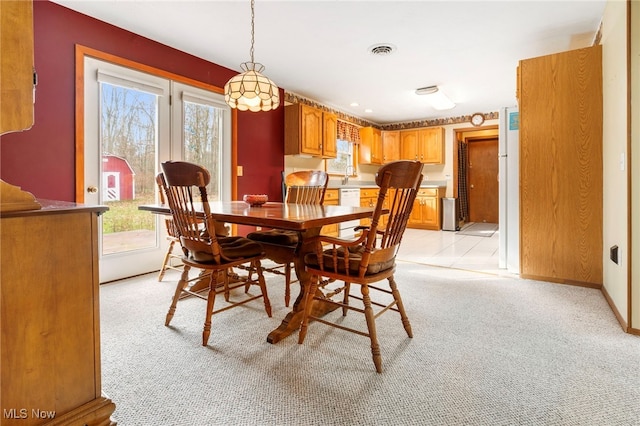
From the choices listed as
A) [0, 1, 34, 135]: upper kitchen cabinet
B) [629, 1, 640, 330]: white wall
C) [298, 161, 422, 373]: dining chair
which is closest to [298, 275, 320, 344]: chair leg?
[298, 161, 422, 373]: dining chair

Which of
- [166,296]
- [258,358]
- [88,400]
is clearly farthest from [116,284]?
[88,400]

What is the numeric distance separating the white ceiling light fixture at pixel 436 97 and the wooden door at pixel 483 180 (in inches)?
107

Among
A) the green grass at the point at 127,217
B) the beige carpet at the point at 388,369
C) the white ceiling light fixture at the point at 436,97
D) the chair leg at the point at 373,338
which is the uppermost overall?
the white ceiling light fixture at the point at 436,97

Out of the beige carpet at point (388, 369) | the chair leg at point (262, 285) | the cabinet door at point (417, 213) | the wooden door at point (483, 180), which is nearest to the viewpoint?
the beige carpet at point (388, 369)

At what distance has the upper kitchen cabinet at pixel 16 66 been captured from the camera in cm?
90

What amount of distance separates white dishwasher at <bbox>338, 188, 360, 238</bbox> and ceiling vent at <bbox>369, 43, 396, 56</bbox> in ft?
7.39

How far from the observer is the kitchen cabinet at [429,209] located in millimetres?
6691

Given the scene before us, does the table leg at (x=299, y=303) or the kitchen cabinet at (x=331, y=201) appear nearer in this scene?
the table leg at (x=299, y=303)

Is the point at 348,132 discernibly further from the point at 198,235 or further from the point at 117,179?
the point at 198,235

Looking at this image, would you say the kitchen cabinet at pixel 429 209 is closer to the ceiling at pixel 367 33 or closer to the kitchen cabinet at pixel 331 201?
the kitchen cabinet at pixel 331 201

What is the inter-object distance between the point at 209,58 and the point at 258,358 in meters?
3.38

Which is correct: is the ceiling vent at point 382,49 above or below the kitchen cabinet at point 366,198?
above

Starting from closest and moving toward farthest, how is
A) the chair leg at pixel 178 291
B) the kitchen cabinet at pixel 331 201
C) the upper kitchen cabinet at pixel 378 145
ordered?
the chair leg at pixel 178 291
the kitchen cabinet at pixel 331 201
the upper kitchen cabinet at pixel 378 145

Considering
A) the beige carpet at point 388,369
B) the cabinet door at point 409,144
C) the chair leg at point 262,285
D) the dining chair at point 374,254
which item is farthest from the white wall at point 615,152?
the cabinet door at point 409,144
